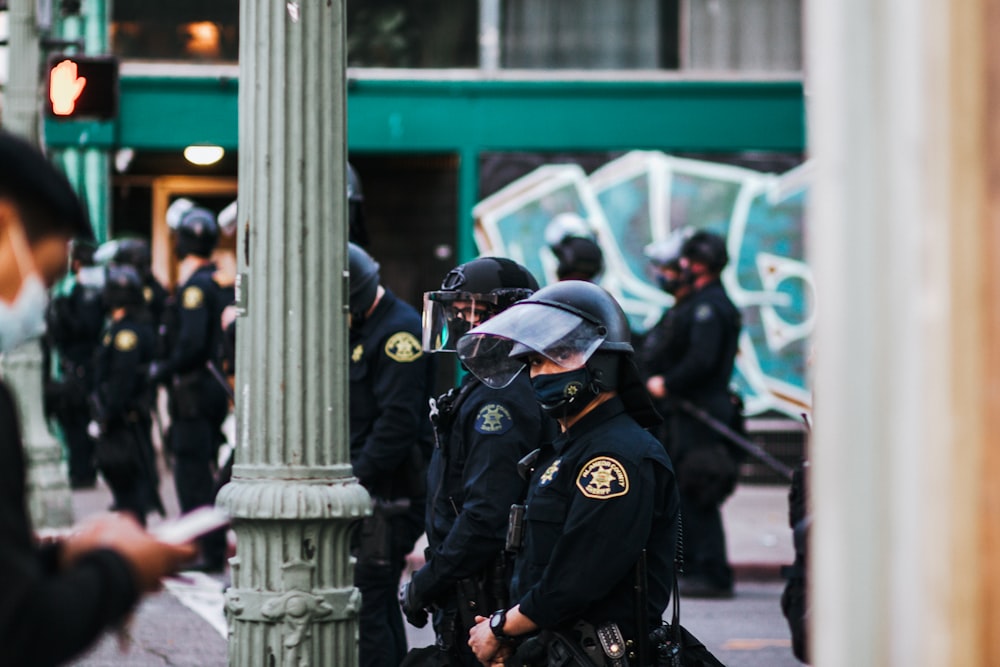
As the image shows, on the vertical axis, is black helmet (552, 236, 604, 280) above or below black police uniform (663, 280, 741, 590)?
above

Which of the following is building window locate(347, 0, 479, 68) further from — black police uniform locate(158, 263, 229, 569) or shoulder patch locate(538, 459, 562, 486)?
shoulder patch locate(538, 459, 562, 486)

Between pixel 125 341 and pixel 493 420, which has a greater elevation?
pixel 493 420

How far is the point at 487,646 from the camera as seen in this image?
14.5 ft

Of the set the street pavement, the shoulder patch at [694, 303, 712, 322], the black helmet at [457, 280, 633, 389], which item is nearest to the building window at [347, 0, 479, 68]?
the street pavement

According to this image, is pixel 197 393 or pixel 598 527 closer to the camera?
pixel 598 527

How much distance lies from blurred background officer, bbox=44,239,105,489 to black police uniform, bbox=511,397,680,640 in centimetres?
1112

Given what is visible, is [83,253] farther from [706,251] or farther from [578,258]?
[706,251]

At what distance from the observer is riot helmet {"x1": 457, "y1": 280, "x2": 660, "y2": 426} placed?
4.36m

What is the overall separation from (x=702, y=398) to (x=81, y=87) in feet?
14.1

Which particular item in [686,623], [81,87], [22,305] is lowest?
[686,623]

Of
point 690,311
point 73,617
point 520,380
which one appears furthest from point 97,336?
point 73,617

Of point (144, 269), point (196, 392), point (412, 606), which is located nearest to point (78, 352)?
point (144, 269)

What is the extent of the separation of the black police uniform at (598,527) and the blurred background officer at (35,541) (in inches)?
61.4

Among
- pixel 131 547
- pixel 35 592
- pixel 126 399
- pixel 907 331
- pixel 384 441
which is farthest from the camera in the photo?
pixel 126 399
